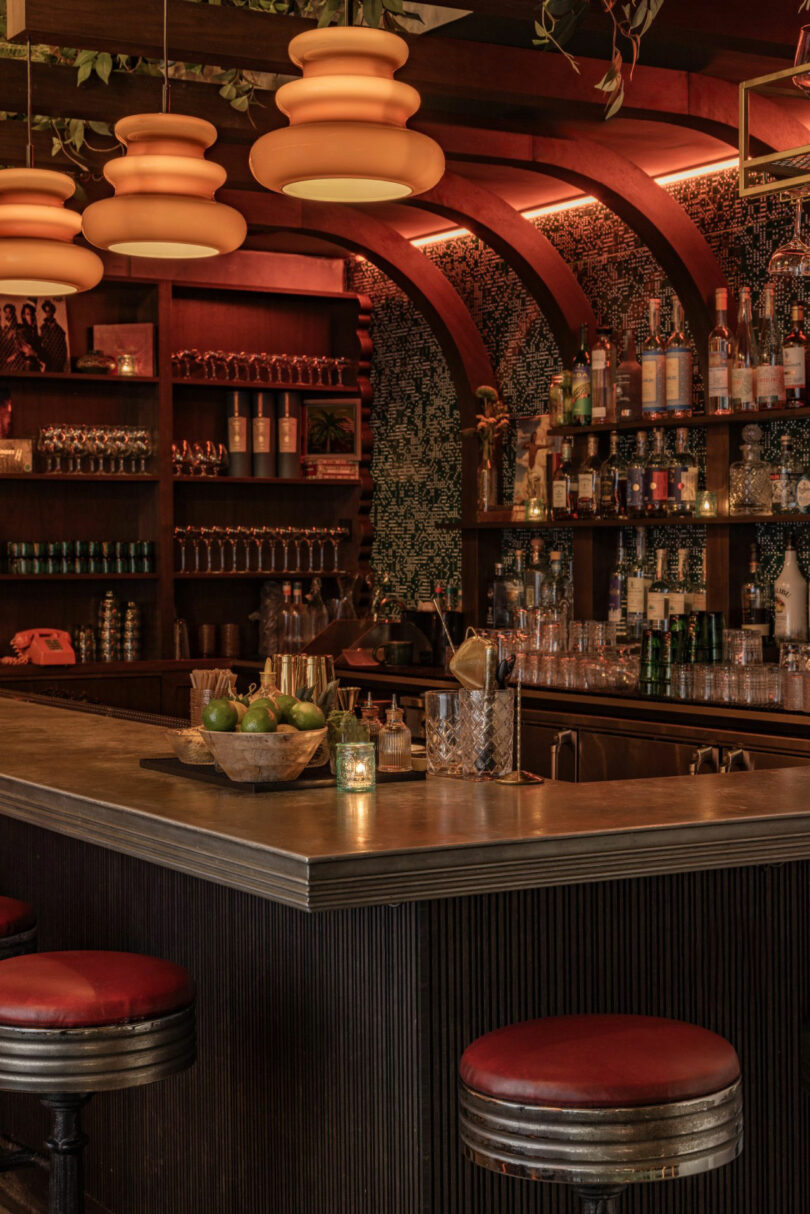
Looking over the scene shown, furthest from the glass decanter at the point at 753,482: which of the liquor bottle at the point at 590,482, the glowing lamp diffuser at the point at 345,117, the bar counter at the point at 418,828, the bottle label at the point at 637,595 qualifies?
the glowing lamp diffuser at the point at 345,117

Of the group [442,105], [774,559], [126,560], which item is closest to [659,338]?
[774,559]

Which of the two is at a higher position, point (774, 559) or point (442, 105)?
point (442, 105)

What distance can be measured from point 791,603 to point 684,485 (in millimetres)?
547

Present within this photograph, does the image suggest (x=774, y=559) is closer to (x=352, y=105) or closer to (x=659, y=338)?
(x=659, y=338)

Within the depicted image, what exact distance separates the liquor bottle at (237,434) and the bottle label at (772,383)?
2.97 m

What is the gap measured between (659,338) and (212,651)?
2.68 metres

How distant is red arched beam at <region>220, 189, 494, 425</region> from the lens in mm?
6625

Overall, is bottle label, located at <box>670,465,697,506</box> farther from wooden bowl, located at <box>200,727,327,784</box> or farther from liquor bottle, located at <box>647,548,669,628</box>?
wooden bowl, located at <box>200,727,327,784</box>

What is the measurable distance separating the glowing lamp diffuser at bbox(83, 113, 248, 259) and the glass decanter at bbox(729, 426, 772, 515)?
2.38 m

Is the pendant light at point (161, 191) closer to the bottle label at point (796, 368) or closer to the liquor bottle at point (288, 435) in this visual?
the bottle label at point (796, 368)

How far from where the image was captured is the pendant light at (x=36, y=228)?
12.1ft

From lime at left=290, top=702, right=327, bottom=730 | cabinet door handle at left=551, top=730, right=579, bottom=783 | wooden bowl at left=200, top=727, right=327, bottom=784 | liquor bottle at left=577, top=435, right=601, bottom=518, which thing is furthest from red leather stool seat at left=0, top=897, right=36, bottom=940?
liquor bottle at left=577, top=435, right=601, bottom=518

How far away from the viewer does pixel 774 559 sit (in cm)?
539

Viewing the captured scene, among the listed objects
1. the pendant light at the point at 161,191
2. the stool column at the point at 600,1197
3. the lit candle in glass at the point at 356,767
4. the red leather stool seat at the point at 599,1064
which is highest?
the pendant light at the point at 161,191
